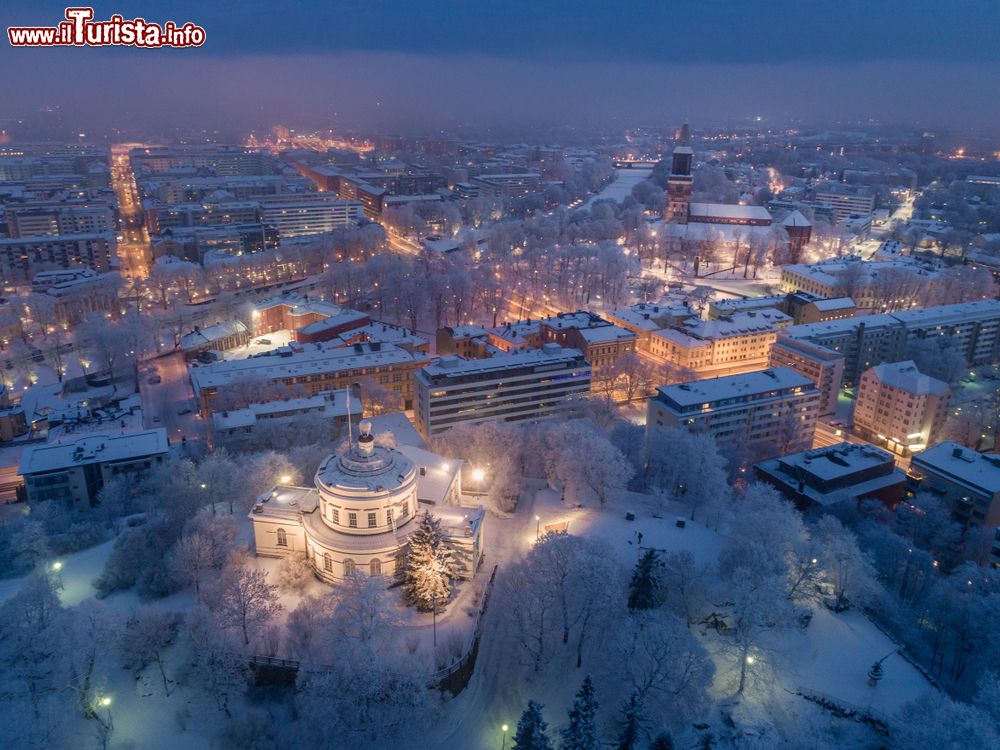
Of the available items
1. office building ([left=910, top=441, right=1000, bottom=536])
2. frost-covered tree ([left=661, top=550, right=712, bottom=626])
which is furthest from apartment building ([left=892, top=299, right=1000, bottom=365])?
frost-covered tree ([left=661, top=550, right=712, bottom=626])

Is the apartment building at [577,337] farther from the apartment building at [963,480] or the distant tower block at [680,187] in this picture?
the distant tower block at [680,187]

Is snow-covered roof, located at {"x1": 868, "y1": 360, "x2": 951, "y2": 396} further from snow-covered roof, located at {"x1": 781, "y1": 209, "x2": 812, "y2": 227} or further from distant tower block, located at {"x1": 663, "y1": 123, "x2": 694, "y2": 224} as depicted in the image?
distant tower block, located at {"x1": 663, "y1": 123, "x2": 694, "y2": 224}

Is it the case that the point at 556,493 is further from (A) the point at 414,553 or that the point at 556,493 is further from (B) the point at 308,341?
(B) the point at 308,341

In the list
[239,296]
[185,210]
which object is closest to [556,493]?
[239,296]

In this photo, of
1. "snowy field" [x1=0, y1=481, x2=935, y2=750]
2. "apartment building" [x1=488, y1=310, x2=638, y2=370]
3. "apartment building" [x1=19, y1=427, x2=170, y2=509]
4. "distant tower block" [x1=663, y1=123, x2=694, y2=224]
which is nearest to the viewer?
"snowy field" [x1=0, y1=481, x2=935, y2=750]

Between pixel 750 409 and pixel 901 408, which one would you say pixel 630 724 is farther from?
pixel 901 408
